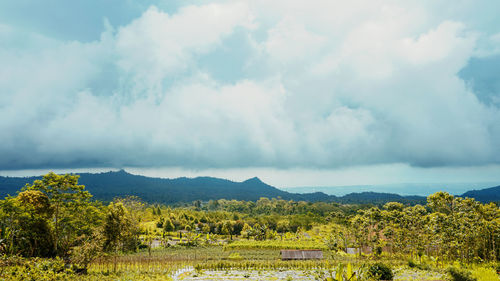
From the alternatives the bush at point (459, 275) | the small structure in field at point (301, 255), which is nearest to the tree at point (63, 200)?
the small structure in field at point (301, 255)

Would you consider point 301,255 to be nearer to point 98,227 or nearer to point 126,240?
point 126,240

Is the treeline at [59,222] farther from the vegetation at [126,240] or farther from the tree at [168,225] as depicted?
the tree at [168,225]

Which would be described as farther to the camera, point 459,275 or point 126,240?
point 126,240

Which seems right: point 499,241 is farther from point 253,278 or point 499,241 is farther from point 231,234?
point 231,234


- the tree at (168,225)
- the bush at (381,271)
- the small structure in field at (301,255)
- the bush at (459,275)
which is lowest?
the tree at (168,225)

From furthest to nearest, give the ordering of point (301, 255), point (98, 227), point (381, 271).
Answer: point (301, 255), point (98, 227), point (381, 271)

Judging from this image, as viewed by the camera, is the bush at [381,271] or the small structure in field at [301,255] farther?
the small structure in field at [301,255]

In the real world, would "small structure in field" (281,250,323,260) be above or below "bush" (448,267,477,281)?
below

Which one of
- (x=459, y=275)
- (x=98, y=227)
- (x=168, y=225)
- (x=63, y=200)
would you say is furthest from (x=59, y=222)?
(x=168, y=225)

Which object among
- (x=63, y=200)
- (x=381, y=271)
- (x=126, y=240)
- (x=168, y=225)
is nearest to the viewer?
(x=381, y=271)

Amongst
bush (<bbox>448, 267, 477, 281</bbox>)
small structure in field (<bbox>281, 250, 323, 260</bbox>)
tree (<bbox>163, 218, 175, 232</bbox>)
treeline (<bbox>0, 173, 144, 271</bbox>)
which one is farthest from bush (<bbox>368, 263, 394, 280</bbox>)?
tree (<bbox>163, 218, 175, 232</bbox>)

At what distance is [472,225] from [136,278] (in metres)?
23.3

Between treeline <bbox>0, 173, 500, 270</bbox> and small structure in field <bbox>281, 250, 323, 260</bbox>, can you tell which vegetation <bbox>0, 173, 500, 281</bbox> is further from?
small structure in field <bbox>281, 250, 323, 260</bbox>

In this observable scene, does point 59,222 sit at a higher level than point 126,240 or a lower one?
higher
